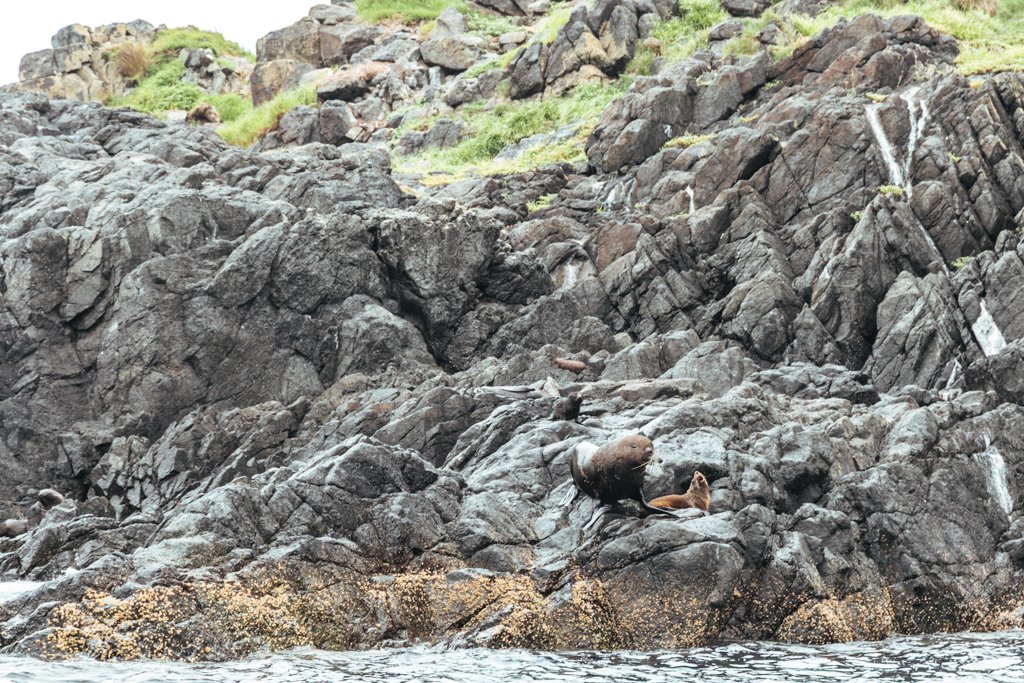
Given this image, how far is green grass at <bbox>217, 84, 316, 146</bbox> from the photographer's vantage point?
Result: 6041cm

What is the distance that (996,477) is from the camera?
1975 centimetres

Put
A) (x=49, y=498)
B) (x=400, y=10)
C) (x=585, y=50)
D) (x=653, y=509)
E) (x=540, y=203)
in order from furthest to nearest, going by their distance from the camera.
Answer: (x=400, y=10)
(x=585, y=50)
(x=540, y=203)
(x=49, y=498)
(x=653, y=509)

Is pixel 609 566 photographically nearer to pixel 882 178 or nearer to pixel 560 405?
pixel 560 405

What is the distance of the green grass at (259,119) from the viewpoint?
60.4 meters

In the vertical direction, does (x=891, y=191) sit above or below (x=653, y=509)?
above

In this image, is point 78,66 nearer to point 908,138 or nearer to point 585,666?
point 908,138

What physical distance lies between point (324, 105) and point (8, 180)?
24.6 metres

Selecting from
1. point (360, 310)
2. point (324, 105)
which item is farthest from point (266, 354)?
point (324, 105)

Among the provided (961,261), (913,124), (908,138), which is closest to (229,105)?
(913,124)

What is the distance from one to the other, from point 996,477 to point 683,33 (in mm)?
46029

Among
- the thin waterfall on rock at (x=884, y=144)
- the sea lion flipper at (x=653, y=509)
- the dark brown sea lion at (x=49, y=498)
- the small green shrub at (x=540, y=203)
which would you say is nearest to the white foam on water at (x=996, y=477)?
the sea lion flipper at (x=653, y=509)

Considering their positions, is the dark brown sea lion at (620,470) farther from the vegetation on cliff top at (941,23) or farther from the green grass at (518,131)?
the vegetation on cliff top at (941,23)

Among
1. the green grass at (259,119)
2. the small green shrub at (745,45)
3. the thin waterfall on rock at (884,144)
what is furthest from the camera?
the green grass at (259,119)

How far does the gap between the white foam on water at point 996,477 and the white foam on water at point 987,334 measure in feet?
34.9
